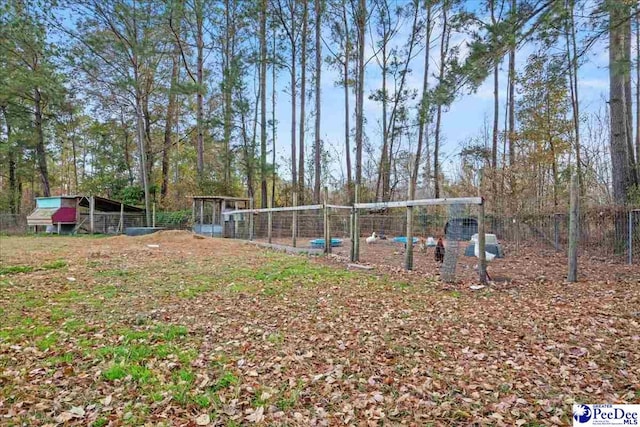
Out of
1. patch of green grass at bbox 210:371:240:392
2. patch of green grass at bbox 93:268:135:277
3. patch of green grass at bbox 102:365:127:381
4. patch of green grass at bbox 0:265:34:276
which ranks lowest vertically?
patch of green grass at bbox 210:371:240:392

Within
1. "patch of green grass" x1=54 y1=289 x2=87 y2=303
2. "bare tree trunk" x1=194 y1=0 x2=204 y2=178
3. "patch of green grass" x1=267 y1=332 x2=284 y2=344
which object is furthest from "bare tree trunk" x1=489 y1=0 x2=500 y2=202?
"bare tree trunk" x1=194 y1=0 x2=204 y2=178

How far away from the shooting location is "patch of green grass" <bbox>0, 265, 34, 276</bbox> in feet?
21.3

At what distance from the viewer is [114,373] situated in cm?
270

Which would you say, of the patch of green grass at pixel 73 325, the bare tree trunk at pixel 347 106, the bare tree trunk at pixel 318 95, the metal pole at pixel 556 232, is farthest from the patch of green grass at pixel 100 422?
the bare tree trunk at pixel 347 106

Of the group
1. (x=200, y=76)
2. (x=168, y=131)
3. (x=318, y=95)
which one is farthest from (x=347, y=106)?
(x=168, y=131)

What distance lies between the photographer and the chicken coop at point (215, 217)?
16.1m

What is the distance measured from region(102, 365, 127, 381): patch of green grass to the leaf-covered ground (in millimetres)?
14

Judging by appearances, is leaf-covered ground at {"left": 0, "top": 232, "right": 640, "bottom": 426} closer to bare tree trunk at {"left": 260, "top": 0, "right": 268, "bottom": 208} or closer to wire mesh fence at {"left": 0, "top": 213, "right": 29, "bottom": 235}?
bare tree trunk at {"left": 260, "top": 0, "right": 268, "bottom": 208}

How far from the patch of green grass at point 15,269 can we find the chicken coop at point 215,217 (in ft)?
28.8

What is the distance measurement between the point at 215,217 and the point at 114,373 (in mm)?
14607

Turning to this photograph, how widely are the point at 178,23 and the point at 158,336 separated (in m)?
20.3

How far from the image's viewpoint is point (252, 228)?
45.7 ft

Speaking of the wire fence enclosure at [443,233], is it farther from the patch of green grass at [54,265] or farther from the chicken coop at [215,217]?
the patch of green grass at [54,265]

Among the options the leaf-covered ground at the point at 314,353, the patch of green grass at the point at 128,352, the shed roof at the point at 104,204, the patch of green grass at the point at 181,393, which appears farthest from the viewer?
the shed roof at the point at 104,204
